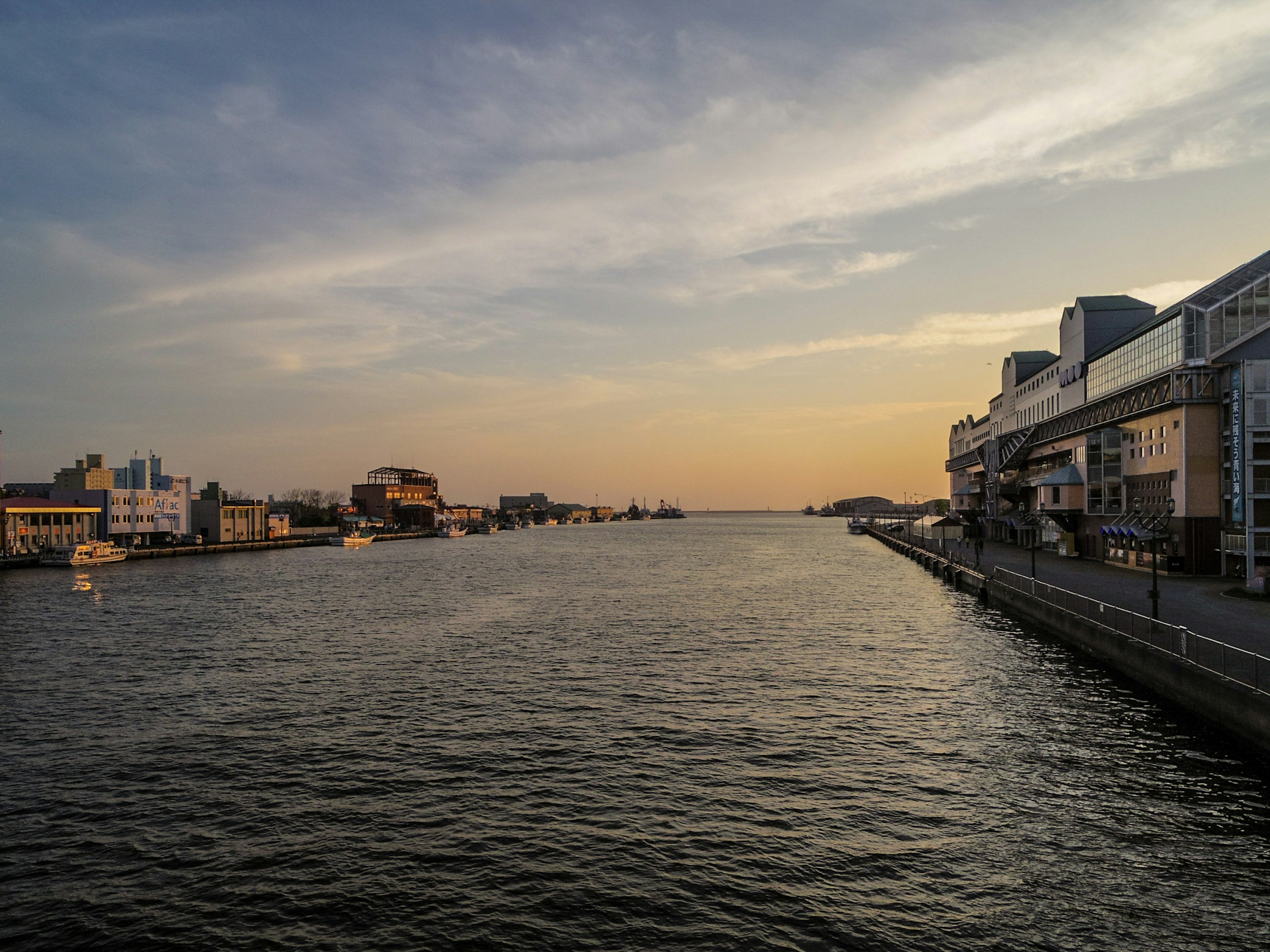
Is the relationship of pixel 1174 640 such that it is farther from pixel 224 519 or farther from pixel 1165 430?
pixel 224 519

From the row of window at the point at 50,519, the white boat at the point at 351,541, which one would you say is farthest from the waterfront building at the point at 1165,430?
the row of window at the point at 50,519

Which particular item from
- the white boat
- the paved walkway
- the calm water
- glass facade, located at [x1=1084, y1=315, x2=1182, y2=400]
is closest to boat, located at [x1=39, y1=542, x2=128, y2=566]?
the white boat

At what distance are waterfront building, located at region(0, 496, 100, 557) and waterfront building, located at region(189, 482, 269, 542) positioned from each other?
23198mm

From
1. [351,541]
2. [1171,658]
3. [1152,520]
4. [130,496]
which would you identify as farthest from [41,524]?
[1152,520]

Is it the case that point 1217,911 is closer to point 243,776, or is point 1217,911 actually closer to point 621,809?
point 621,809

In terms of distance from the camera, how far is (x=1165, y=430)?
2212 inches

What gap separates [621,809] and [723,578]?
65.9 metres

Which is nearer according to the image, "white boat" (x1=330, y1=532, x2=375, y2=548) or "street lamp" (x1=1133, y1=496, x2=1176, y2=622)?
"street lamp" (x1=1133, y1=496, x2=1176, y2=622)

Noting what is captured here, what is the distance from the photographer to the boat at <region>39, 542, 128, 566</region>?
10050 centimetres

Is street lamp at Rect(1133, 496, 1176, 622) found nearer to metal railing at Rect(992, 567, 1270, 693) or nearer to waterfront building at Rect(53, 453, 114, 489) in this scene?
metal railing at Rect(992, 567, 1270, 693)

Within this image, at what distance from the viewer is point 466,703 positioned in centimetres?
2964

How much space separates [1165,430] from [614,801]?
55243 millimetres

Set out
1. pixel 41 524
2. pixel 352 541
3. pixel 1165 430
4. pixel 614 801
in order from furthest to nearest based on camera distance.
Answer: pixel 352 541 < pixel 41 524 < pixel 1165 430 < pixel 614 801

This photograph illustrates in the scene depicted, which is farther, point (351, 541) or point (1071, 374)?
point (351, 541)
